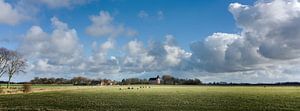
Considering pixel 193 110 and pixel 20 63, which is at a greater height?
pixel 20 63

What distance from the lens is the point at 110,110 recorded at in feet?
115

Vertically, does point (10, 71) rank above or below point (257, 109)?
above

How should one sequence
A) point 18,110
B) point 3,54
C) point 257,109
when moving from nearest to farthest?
point 18,110, point 257,109, point 3,54

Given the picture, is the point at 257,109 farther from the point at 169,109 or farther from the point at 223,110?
the point at 169,109

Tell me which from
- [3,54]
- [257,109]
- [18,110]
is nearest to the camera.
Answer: [18,110]

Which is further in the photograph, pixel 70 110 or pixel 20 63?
pixel 20 63

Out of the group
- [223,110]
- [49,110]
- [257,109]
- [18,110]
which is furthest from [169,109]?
[18,110]

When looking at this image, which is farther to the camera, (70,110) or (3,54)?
(3,54)

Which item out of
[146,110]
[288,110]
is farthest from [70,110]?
[288,110]

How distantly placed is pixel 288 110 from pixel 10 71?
10383cm

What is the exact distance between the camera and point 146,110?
34.9 m

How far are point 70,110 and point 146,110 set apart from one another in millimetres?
6819

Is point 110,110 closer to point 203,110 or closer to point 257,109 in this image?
point 203,110

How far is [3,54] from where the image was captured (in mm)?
120062
